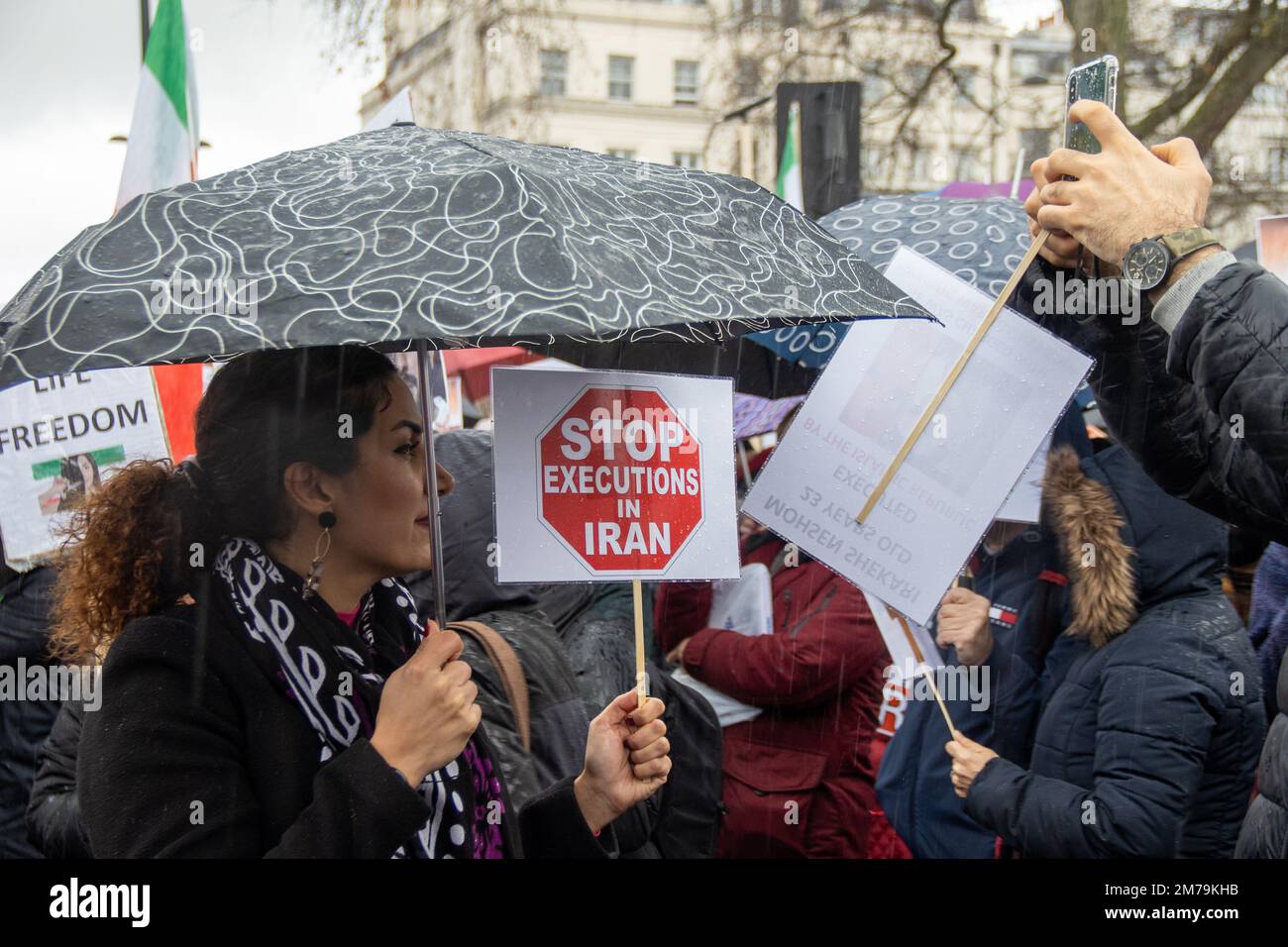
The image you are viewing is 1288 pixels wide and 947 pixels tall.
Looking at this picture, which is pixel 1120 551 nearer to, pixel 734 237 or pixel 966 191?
pixel 734 237

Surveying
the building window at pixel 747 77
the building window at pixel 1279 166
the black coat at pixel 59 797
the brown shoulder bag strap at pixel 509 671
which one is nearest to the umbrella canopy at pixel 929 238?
the brown shoulder bag strap at pixel 509 671

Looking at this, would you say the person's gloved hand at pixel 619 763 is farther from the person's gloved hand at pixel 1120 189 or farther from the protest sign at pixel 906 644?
the person's gloved hand at pixel 1120 189

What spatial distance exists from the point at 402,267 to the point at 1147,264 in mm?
1175

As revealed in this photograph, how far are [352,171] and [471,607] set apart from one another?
1347mm

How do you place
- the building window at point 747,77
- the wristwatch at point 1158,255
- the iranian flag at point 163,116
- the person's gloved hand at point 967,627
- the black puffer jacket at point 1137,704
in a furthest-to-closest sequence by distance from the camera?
1. the building window at point 747,77
2. the iranian flag at point 163,116
3. the person's gloved hand at point 967,627
4. the black puffer jacket at point 1137,704
5. the wristwatch at point 1158,255

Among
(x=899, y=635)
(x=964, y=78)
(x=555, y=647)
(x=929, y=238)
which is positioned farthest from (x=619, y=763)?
(x=964, y=78)

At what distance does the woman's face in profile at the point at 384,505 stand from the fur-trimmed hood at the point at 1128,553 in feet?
5.35

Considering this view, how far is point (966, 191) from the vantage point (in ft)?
23.5

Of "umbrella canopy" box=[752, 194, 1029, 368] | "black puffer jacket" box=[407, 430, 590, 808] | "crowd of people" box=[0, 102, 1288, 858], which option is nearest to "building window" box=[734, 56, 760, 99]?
"umbrella canopy" box=[752, 194, 1029, 368]

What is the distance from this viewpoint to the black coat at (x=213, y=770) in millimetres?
2094

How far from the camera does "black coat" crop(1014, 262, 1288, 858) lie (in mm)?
1943

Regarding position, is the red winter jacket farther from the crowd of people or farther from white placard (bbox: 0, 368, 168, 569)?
white placard (bbox: 0, 368, 168, 569)
